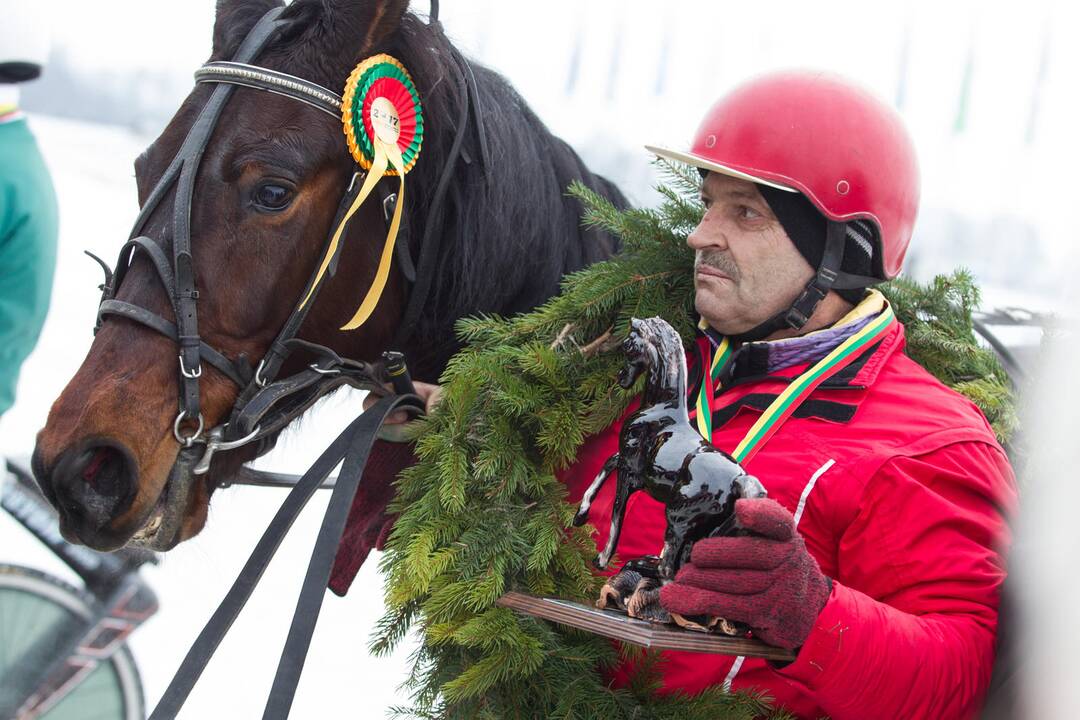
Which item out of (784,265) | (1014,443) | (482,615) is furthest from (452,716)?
(1014,443)

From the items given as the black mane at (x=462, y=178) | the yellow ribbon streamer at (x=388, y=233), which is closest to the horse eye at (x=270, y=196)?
the yellow ribbon streamer at (x=388, y=233)

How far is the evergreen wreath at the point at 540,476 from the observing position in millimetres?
1417

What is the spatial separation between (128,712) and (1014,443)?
9.66 feet

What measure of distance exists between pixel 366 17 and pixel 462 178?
331 mm

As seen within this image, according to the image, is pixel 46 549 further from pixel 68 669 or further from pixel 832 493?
pixel 832 493

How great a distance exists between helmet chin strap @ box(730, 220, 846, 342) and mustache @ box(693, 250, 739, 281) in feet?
0.34

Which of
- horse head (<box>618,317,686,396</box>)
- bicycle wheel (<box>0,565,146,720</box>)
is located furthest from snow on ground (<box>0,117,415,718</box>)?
horse head (<box>618,317,686,396</box>)

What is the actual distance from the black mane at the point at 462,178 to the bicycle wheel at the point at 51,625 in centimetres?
193

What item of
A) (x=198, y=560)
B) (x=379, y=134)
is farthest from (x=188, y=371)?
(x=198, y=560)

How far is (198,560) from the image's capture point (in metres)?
3.67

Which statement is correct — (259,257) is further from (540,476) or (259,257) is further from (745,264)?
(745,264)

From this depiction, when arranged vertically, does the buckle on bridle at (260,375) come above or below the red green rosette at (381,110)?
below

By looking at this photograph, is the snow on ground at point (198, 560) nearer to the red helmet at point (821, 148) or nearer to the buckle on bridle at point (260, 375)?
the buckle on bridle at point (260, 375)

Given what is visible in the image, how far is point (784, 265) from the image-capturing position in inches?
67.3
